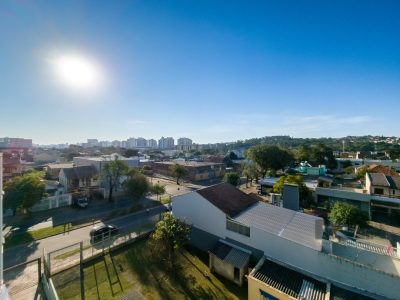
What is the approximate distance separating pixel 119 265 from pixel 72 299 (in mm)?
3156

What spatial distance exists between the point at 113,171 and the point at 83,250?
13.2 m

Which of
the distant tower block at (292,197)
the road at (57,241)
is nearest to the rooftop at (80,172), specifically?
the road at (57,241)

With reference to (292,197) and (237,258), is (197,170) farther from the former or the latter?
(237,258)

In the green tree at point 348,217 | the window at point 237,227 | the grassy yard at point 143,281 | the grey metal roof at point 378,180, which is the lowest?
the grassy yard at point 143,281

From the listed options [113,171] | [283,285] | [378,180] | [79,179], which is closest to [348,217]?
[283,285]

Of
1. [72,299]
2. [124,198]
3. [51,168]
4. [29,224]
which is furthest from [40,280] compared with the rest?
[51,168]

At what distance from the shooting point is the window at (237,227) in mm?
13172

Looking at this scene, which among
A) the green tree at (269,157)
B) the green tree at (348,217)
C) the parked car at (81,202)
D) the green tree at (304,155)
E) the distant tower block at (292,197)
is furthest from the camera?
the green tree at (304,155)

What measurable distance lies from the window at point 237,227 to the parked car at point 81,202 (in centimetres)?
1942

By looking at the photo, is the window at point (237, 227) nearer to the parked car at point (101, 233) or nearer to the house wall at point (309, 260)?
the house wall at point (309, 260)

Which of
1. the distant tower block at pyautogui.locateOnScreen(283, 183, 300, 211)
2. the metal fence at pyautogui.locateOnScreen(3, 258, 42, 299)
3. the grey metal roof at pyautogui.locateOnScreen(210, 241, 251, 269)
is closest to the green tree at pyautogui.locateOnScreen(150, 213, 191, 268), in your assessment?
the grey metal roof at pyautogui.locateOnScreen(210, 241, 251, 269)

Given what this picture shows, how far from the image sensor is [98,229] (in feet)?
57.4

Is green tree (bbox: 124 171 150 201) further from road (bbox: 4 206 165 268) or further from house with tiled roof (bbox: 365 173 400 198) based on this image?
house with tiled roof (bbox: 365 173 400 198)

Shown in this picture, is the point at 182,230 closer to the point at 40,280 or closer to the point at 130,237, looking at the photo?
the point at 130,237
